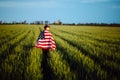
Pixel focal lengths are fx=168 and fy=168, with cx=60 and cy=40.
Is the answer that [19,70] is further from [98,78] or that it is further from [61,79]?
[98,78]

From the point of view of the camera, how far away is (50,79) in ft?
15.7

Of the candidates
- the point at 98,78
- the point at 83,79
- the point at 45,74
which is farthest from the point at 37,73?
the point at 98,78

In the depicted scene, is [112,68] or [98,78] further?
[112,68]

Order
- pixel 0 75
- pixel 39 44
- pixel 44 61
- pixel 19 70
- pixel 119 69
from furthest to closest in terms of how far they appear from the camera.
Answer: pixel 39 44, pixel 44 61, pixel 119 69, pixel 19 70, pixel 0 75

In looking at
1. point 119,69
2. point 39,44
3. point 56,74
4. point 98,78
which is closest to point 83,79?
point 98,78

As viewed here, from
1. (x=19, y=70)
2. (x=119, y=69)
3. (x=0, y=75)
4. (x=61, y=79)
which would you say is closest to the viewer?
(x=61, y=79)

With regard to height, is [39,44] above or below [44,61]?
above

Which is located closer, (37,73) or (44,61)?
(37,73)

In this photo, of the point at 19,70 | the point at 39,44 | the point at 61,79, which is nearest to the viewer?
the point at 61,79

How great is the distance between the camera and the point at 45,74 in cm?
522

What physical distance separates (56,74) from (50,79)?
0.75 feet

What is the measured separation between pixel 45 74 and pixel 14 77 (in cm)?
101

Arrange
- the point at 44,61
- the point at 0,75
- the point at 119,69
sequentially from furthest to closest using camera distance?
the point at 44,61 → the point at 119,69 → the point at 0,75

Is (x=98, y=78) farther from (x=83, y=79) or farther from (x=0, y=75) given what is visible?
(x=0, y=75)
